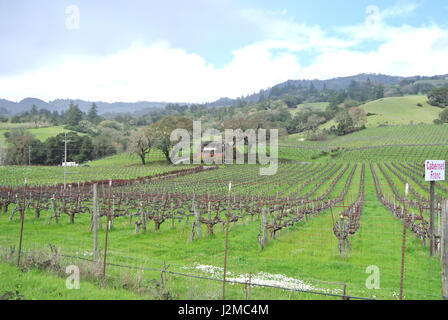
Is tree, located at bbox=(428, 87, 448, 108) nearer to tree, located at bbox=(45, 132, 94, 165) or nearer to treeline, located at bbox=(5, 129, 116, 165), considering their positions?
treeline, located at bbox=(5, 129, 116, 165)

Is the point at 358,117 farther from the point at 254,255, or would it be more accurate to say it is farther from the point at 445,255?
the point at 445,255

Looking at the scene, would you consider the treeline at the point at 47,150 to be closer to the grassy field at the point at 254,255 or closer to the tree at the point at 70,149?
the tree at the point at 70,149

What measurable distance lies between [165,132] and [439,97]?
126214 mm

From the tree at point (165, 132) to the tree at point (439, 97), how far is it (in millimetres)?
117960

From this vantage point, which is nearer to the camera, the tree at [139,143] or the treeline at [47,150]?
the tree at [139,143]

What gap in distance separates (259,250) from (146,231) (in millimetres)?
7004

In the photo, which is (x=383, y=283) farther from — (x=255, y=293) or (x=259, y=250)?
(x=259, y=250)

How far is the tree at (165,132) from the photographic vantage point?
3078 inches

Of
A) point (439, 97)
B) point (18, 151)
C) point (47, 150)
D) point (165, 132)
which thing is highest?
Answer: point (439, 97)

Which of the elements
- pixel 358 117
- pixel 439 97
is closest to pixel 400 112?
pixel 439 97

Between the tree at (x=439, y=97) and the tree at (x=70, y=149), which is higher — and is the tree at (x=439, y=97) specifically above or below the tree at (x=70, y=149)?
above

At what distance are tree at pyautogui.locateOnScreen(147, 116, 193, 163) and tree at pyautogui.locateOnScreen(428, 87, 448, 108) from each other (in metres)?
→ 118

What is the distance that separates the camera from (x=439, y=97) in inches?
5797

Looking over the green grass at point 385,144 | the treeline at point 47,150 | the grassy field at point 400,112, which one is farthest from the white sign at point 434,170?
the grassy field at point 400,112
